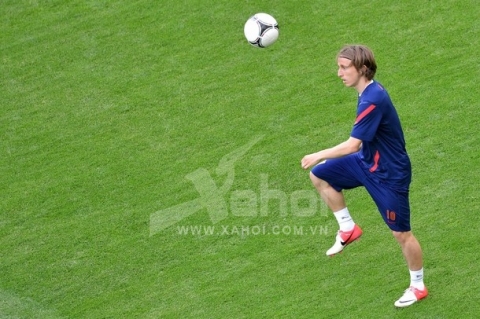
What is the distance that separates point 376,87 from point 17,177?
15.2 ft

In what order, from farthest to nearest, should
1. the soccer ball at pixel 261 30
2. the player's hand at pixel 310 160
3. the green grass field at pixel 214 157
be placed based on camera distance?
the soccer ball at pixel 261 30, the green grass field at pixel 214 157, the player's hand at pixel 310 160

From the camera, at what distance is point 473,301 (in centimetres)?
791

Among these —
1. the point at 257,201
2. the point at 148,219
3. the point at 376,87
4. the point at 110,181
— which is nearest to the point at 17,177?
the point at 110,181

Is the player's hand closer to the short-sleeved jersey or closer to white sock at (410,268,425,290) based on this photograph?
the short-sleeved jersey

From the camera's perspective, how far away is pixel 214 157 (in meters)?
9.94

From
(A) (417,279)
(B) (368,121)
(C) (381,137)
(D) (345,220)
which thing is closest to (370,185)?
(C) (381,137)

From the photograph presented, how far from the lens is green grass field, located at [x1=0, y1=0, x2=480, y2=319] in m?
8.38

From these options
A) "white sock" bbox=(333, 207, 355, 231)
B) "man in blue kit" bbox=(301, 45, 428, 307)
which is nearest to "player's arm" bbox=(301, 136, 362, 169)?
"man in blue kit" bbox=(301, 45, 428, 307)

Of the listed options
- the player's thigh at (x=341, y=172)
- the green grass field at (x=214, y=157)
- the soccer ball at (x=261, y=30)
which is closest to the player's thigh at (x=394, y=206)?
the player's thigh at (x=341, y=172)

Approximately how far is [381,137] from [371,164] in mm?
319

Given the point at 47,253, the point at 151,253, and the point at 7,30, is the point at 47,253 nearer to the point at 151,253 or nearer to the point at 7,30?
the point at 151,253

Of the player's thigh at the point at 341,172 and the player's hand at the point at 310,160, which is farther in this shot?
the player's thigh at the point at 341,172

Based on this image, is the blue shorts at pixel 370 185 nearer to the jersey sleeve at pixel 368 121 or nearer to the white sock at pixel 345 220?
the white sock at pixel 345 220

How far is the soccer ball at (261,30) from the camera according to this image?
9602 millimetres
